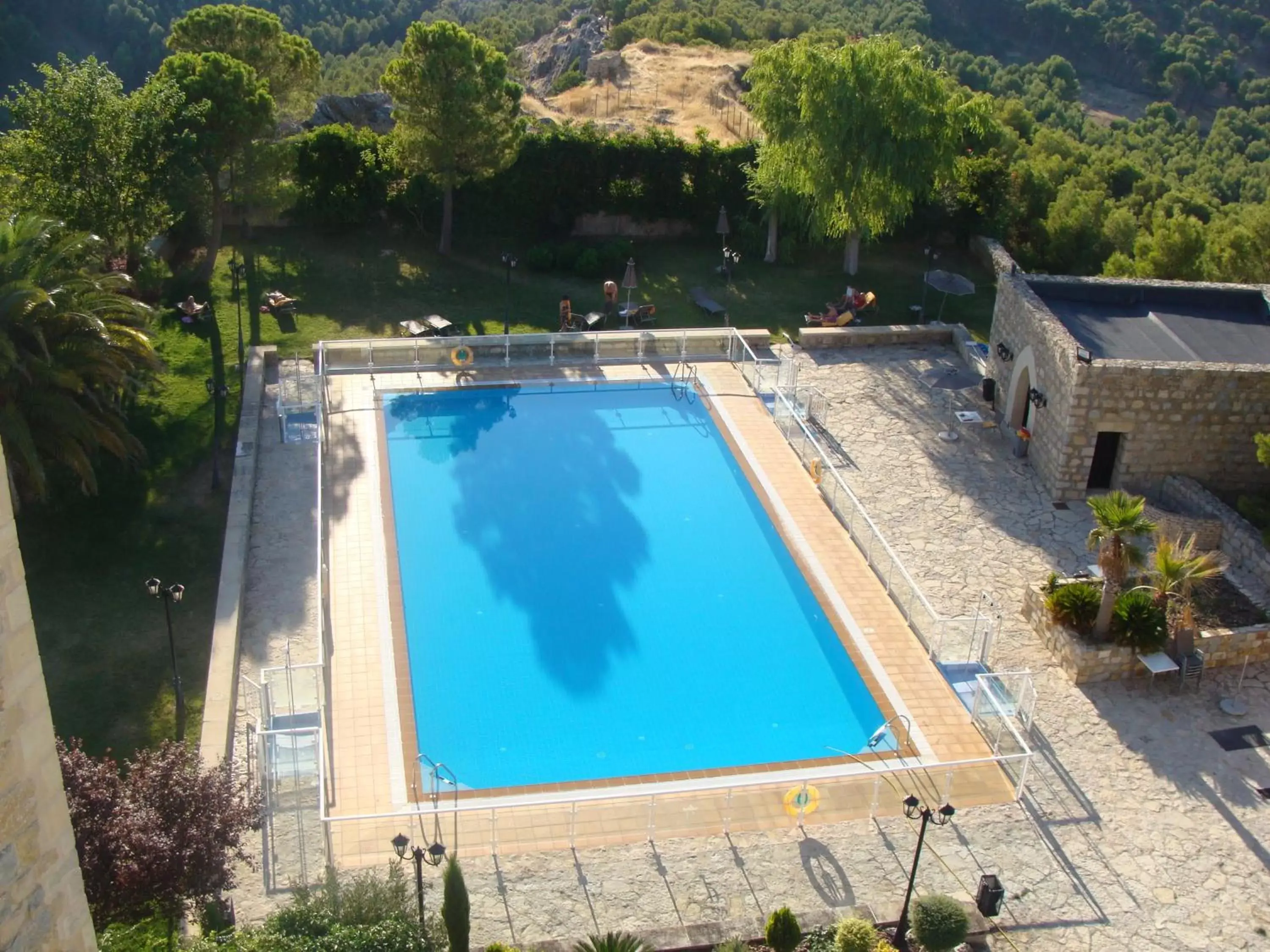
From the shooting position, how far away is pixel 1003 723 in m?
16.2

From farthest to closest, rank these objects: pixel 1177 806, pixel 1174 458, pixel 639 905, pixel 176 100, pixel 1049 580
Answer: pixel 176 100 < pixel 1174 458 < pixel 1049 580 < pixel 1177 806 < pixel 639 905

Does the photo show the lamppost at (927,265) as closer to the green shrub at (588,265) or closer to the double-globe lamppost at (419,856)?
the green shrub at (588,265)

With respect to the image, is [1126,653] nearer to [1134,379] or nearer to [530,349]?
[1134,379]

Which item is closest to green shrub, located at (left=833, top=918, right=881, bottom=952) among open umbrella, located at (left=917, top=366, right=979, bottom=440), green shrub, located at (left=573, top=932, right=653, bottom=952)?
green shrub, located at (left=573, top=932, right=653, bottom=952)

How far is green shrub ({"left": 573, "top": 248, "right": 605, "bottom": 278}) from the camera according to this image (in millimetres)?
30812

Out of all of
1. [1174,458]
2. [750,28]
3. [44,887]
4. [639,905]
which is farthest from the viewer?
[750,28]

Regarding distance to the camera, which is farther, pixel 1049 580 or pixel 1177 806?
pixel 1049 580

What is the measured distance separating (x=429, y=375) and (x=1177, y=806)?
54.4ft

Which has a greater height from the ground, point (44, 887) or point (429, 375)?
point (44, 887)

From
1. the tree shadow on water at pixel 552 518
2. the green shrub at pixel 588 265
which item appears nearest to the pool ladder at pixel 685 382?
the tree shadow on water at pixel 552 518

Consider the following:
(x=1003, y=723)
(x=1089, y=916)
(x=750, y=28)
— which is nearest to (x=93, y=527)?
(x=1003, y=723)

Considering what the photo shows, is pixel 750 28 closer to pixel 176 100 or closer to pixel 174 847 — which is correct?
pixel 176 100

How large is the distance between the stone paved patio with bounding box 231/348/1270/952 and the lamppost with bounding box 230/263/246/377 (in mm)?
14078

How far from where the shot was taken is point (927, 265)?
32719 mm
